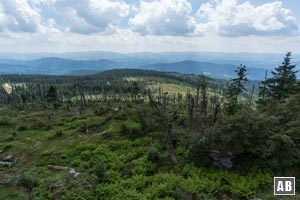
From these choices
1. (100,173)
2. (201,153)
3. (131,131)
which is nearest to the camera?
(100,173)

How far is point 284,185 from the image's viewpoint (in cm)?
1151

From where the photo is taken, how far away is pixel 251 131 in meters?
13.1

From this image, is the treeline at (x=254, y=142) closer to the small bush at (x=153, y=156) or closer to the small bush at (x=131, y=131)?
the small bush at (x=153, y=156)

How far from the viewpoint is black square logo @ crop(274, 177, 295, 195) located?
36.3ft

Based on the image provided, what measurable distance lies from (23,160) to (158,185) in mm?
11281

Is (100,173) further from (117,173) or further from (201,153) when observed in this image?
(201,153)

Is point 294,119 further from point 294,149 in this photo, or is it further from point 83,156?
point 83,156

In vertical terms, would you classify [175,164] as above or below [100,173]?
below

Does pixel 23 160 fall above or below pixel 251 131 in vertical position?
below

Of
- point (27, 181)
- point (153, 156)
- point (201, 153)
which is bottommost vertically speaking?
point (27, 181)

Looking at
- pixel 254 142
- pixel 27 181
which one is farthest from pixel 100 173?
pixel 254 142

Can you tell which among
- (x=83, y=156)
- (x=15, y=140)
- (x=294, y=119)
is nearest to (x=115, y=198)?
(x=83, y=156)

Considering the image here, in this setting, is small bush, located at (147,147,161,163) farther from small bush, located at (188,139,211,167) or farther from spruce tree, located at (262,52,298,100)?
spruce tree, located at (262,52,298,100)

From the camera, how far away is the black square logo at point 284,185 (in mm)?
11055
